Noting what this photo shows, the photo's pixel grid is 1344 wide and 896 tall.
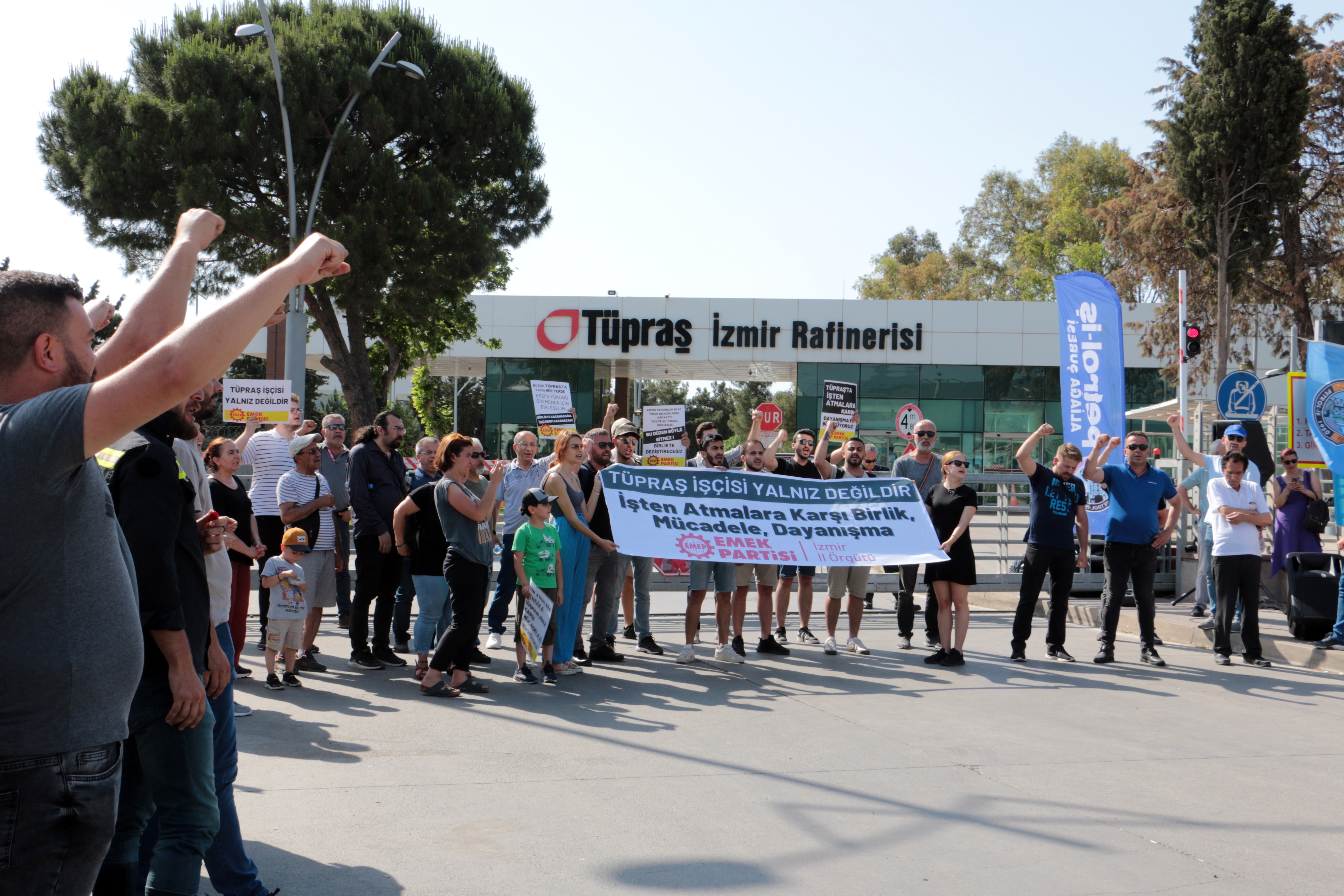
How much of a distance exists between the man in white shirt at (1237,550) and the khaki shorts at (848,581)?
3188 millimetres

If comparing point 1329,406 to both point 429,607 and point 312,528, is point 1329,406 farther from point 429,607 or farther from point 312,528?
point 312,528

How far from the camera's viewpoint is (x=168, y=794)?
325 centimetres

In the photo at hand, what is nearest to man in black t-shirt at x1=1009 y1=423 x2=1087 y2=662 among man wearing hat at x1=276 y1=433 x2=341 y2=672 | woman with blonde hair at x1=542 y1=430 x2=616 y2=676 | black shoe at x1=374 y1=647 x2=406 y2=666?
woman with blonde hair at x1=542 y1=430 x2=616 y2=676

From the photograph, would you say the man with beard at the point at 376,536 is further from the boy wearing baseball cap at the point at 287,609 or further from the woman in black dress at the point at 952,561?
the woman in black dress at the point at 952,561

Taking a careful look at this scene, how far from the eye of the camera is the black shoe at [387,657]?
900 centimetres

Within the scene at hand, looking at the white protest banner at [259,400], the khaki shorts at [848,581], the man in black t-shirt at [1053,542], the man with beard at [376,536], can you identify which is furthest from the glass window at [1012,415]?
the man with beard at [376,536]

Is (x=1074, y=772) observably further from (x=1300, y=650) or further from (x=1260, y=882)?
(x=1300, y=650)

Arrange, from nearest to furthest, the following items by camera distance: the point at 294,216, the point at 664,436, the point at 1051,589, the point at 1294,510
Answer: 1. the point at 1051,589
2. the point at 1294,510
3. the point at 664,436
4. the point at 294,216

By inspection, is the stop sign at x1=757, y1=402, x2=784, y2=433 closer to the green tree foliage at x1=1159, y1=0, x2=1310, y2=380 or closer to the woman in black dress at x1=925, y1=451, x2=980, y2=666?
the woman in black dress at x1=925, y1=451, x2=980, y2=666

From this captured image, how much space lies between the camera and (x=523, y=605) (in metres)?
8.51

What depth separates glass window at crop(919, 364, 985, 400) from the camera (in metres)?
36.9

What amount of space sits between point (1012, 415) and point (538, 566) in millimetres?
31236

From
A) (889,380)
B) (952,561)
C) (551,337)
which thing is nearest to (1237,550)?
(952,561)

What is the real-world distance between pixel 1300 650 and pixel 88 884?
10.7 m
